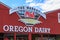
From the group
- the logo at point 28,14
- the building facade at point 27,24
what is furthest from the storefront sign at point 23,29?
the logo at point 28,14

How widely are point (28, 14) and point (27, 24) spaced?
1105 mm

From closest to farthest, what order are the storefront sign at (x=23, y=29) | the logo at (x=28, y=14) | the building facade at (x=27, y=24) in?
1. the storefront sign at (x=23, y=29)
2. the building facade at (x=27, y=24)
3. the logo at (x=28, y=14)

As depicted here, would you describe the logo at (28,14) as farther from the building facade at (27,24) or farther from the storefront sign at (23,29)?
the storefront sign at (23,29)

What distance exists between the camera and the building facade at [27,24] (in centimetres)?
2583

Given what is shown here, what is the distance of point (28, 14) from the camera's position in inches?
1070

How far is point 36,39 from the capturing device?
28.8m

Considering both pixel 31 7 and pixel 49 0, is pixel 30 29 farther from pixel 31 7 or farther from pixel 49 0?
pixel 49 0

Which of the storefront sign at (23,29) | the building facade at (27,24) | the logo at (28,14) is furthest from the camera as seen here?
the logo at (28,14)

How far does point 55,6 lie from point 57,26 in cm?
246

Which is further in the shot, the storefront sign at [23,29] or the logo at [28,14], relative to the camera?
the logo at [28,14]

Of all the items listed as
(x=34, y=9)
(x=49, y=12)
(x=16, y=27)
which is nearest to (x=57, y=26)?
(x=49, y=12)

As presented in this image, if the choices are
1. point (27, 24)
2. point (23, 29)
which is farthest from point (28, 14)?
point (23, 29)

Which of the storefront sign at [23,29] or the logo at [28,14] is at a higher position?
the logo at [28,14]

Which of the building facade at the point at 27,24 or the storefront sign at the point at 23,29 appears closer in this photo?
the storefront sign at the point at 23,29
